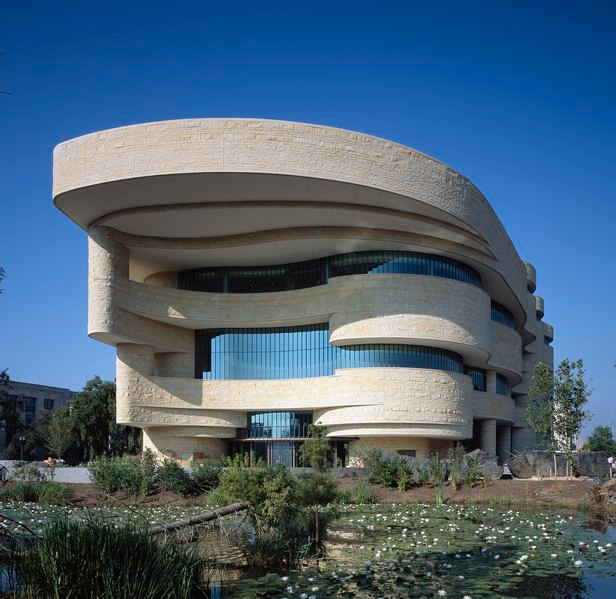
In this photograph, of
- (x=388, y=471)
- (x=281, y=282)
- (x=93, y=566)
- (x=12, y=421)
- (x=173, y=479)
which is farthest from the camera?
(x=12, y=421)

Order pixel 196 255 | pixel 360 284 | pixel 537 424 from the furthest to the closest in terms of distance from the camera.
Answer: pixel 196 255, pixel 360 284, pixel 537 424

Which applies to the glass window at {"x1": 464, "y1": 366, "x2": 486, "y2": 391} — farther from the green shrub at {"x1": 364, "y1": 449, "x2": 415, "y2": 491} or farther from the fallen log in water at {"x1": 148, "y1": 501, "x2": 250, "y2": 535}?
the fallen log in water at {"x1": 148, "y1": 501, "x2": 250, "y2": 535}

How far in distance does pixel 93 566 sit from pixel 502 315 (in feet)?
169

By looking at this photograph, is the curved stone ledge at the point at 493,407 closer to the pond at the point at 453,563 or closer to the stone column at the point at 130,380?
the stone column at the point at 130,380

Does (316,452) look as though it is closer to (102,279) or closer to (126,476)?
(126,476)

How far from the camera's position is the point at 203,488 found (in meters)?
28.5

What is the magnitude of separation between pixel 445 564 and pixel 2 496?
21.5m

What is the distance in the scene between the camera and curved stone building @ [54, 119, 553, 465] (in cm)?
3578

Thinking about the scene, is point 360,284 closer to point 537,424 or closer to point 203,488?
point 537,424

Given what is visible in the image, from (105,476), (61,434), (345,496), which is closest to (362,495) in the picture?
(345,496)

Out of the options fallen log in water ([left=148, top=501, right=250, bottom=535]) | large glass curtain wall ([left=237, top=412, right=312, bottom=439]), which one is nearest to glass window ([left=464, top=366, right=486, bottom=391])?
large glass curtain wall ([left=237, top=412, right=312, bottom=439])

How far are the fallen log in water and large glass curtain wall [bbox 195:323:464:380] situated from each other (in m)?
26.9

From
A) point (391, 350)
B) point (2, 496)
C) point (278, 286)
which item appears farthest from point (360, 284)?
point (2, 496)

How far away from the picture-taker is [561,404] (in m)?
35.3
